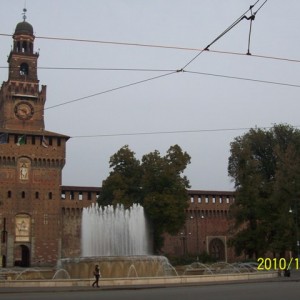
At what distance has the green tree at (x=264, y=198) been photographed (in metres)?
35.9

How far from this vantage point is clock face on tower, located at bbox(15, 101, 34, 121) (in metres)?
49.5

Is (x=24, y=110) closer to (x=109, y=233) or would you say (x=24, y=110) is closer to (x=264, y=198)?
(x=109, y=233)

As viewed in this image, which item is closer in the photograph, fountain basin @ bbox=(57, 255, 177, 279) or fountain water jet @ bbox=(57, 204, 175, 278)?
fountain basin @ bbox=(57, 255, 177, 279)

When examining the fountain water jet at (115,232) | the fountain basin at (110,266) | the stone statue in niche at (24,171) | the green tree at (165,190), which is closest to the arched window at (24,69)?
the stone statue in niche at (24,171)

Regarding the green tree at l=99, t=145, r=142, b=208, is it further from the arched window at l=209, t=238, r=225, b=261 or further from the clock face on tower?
the arched window at l=209, t=238, r=225, b=261

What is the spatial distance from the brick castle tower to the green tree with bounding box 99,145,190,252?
256 inches

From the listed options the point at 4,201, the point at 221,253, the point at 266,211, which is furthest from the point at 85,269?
the point at 221,253

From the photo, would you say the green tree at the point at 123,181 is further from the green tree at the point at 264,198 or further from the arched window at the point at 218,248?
the arched window at the point at 218,248

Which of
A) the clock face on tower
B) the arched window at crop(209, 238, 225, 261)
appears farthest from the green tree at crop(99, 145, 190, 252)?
the arched window at crop(209, 238, 225, 261)

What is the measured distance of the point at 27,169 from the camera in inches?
1885

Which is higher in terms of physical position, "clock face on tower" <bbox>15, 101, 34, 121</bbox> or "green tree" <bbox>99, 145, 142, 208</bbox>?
"clock face on tower" <bbox>15, 101, 34, 121</bbox>

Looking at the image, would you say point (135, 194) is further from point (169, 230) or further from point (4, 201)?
point (4, 201)

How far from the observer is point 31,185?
47.7 meters

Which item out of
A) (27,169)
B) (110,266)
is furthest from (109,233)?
(27,169)
